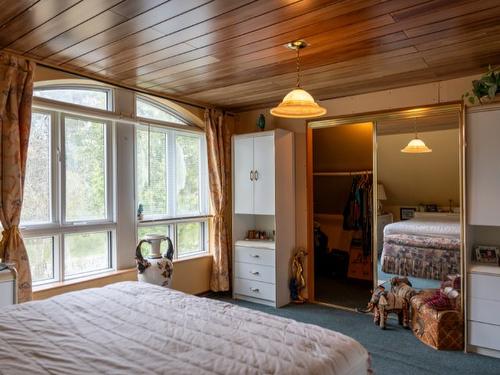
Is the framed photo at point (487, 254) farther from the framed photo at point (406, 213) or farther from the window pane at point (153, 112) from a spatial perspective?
the window pane at point (153, 112)

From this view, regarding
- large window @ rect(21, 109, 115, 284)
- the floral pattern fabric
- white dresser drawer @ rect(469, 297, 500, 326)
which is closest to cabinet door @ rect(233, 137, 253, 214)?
large window @ rect(21, 109, 115, 284)

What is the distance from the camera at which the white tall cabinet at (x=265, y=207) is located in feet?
13.8

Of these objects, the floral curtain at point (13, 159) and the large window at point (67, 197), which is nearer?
the floral curtain at point (13, 159)

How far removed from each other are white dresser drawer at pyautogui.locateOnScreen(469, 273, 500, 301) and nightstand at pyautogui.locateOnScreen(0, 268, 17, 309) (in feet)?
11.3

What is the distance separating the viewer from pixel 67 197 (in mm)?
3373

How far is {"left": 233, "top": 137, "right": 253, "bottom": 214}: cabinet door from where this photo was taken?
4.43 metres

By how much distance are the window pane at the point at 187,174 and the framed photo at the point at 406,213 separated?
240cm

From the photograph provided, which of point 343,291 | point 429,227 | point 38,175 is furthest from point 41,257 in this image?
point 429,227

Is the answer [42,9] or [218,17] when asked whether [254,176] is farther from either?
[42,9]

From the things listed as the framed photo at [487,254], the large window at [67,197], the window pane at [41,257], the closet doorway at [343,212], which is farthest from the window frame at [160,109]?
the framed photo at [487,254]

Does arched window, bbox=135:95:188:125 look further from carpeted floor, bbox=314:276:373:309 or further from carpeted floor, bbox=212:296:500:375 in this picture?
carpeted floor, bbox=314:276:373:309

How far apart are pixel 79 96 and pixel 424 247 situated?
3.72 meters

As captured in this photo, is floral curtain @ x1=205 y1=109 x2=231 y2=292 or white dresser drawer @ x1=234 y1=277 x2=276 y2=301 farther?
floral curtain @ x1=205 y1=109 x2=231 y2=292

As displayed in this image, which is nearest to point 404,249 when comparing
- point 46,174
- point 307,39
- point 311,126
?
point 311,126
